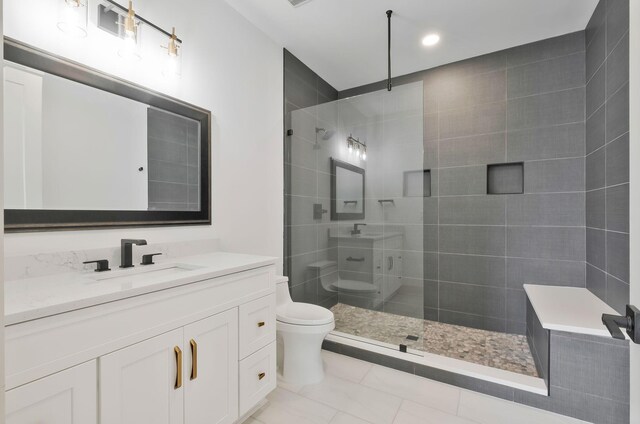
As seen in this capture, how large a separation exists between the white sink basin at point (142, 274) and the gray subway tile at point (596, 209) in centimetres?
272

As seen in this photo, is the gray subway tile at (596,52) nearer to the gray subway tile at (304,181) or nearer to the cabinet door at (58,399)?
the gray subway tile at (304,181)

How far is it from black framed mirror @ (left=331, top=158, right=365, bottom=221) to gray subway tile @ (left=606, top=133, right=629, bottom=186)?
1.65 metres

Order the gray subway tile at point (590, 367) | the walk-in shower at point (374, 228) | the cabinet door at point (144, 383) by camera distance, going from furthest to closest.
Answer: the walk-in shower at point (374, 228)
the gray subway tile at point (590, 367)
the cabinet door at point (144, 383)

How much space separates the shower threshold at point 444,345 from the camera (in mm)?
1962

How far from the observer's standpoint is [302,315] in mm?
2221

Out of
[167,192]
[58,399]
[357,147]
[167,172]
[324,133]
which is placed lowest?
[58,399]

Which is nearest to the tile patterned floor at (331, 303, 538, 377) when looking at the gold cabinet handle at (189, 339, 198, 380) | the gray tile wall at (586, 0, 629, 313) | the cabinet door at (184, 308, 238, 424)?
the gray tile wall at (586, 0, 629, 313)

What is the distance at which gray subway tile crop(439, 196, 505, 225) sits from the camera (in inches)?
111

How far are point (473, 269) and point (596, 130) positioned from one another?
4.81 ft

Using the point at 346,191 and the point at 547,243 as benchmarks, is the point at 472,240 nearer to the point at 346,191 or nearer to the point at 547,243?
the point at 547,243

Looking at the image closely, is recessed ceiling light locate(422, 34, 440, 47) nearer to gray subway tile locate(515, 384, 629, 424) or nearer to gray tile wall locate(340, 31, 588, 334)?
gray tile wall locate(340, 31, 588, 334)

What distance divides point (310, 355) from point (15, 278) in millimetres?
1608

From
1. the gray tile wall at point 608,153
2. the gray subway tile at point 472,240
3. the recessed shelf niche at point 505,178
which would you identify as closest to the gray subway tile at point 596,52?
the gray tile wall at point 608,153

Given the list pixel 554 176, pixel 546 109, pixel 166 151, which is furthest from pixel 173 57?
pixel 554 176
